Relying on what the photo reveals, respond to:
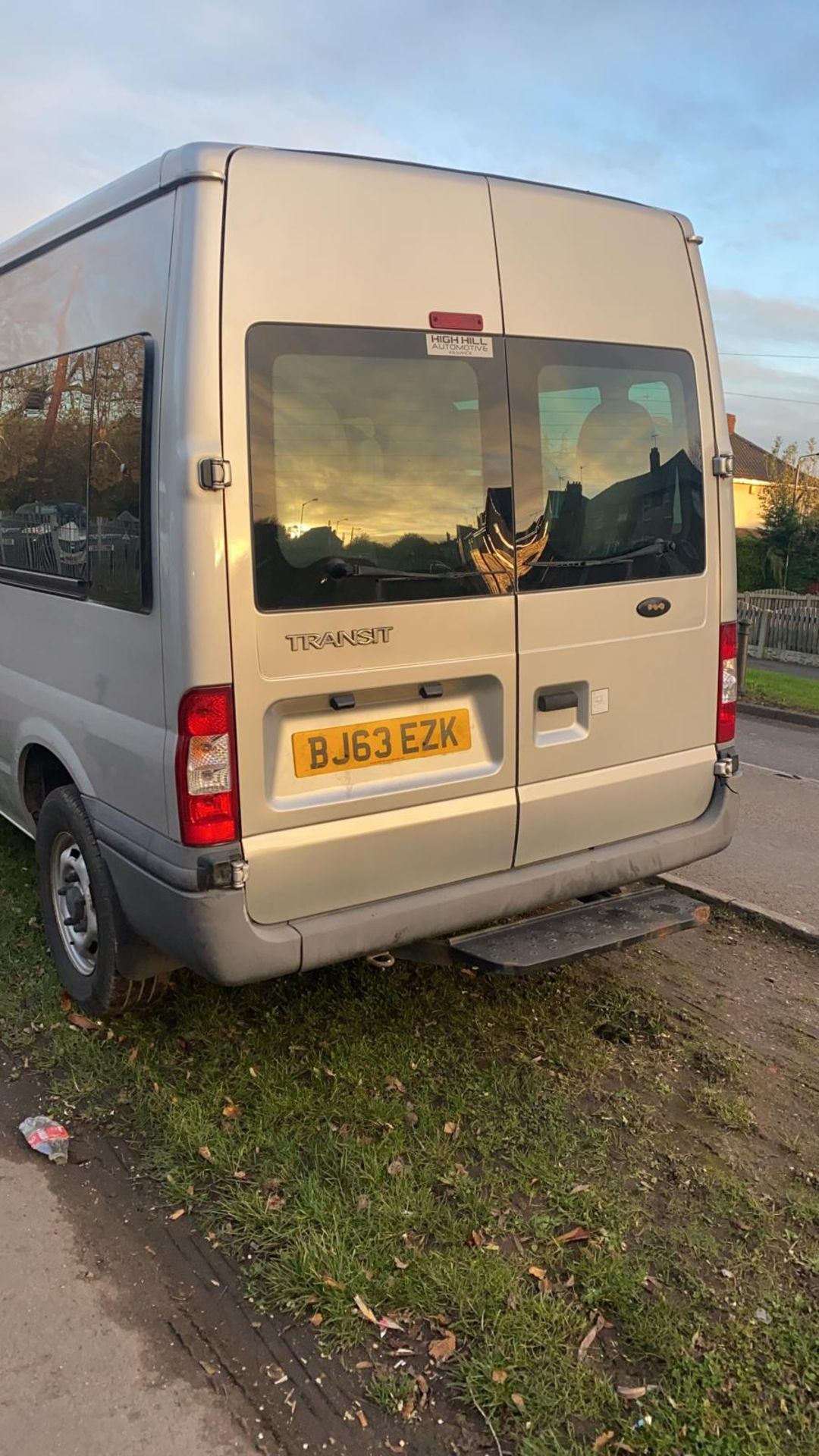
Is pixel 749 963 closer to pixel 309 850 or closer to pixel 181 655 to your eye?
pixel 309 850

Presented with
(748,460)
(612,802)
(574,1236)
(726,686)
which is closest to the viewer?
(574,1236)

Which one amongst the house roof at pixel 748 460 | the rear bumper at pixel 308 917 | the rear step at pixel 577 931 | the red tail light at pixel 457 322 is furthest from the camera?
the house roof at pixel 748 460

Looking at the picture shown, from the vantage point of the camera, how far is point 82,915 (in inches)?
158

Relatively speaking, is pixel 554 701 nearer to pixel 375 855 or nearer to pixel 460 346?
pixel 375 855

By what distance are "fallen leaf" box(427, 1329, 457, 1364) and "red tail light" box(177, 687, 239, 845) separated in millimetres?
1401

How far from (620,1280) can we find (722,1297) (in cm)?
25

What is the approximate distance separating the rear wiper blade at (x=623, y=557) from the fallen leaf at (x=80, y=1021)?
234cm

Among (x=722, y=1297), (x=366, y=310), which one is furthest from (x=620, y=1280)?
(x=366, y=310)

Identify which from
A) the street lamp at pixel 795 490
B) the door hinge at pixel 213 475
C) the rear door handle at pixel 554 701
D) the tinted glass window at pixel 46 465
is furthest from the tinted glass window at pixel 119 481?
the street lamp at pixel 795 490

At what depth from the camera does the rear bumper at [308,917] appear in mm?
3107

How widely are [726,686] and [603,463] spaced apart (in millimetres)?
1058

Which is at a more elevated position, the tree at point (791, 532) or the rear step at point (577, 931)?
the tree at point (791, 532)

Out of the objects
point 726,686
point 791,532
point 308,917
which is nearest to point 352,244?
point 308,917

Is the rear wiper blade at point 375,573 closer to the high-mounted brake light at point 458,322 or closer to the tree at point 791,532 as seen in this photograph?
the high-mounted brake light at point 458,322
